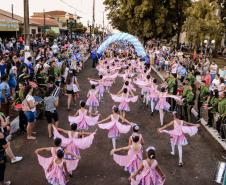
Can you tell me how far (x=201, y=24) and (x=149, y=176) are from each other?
1249 inches

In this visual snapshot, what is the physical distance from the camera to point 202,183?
8.21 m

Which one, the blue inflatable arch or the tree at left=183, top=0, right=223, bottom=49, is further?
the tree at left=183, top=0, right=223, bottom=49

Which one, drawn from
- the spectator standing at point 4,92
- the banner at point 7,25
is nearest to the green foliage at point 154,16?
the banner at point 7,25

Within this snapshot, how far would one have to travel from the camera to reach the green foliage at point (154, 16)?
37062mm

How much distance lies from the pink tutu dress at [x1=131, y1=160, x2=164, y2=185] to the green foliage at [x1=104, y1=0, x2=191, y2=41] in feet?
104

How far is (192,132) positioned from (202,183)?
4.64ft

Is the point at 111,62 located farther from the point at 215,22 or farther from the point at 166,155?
the point at 215,22

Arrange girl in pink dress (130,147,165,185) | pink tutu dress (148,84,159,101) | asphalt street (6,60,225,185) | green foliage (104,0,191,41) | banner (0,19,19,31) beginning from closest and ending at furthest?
girl in pink dress (130,147,165,185)
asphalt street (6,60,225,185)
pink tutu dress (148,84,159,101)
banner (0,19,19,31)
green foliage (104,0,191,41)

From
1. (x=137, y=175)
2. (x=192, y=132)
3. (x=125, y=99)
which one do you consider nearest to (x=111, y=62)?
(x=125, y=99)

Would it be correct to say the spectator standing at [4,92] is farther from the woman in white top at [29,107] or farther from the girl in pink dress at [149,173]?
the girl in pink dress at [149,173]

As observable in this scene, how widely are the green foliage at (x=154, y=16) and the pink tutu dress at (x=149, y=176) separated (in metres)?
31.8

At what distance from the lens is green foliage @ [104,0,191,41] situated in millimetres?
37062

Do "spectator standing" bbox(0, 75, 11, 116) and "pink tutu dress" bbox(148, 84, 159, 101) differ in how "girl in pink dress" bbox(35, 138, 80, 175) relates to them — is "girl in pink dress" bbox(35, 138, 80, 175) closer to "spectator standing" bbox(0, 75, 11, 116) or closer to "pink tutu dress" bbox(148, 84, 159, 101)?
"spectator standing" bbox(0, 75, 11, 116)

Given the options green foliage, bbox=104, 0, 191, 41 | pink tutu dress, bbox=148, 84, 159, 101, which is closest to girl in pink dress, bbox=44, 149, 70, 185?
pink tutu dress, bbox=148, 84, 159, 101
